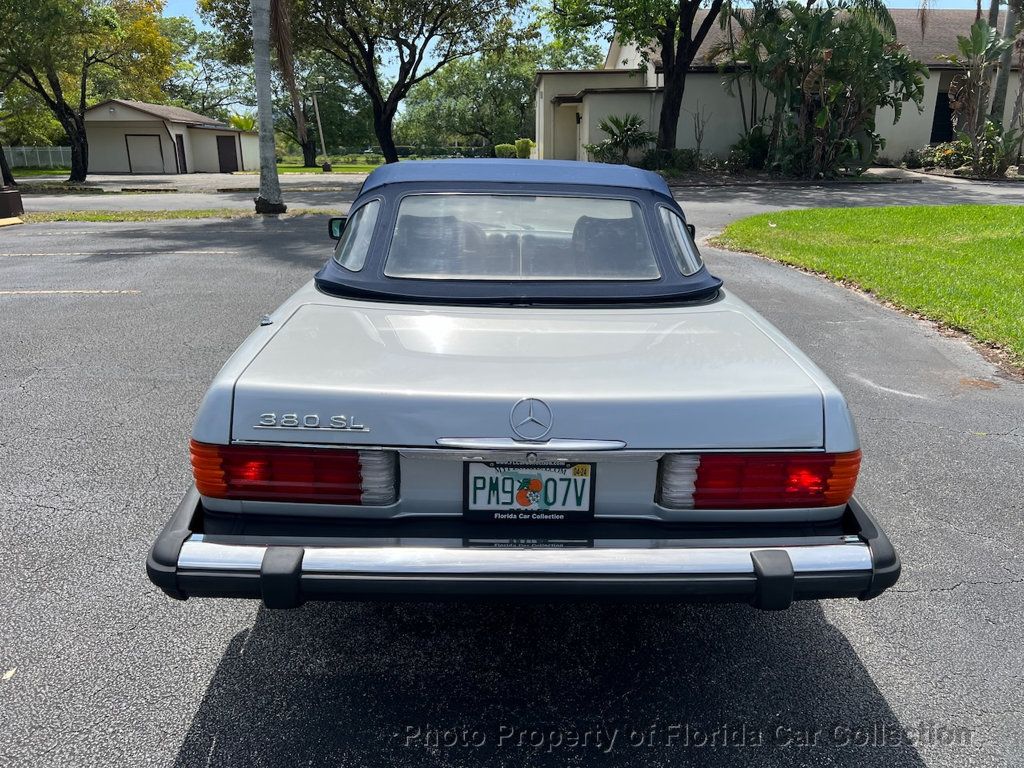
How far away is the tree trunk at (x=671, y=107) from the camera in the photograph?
81.0 ft

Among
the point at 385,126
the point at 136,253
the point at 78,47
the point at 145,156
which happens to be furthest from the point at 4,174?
the point at 136,253

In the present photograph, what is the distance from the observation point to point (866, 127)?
2300 cm

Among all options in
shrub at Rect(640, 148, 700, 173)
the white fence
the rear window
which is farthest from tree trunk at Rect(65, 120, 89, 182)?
the rear window

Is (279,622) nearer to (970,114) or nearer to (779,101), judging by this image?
(779,101)

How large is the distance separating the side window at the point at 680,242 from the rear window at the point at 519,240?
124 mm

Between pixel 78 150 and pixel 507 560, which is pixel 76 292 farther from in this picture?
pixel 78 150

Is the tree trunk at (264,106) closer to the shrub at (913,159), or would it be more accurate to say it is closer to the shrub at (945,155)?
the shrub at (945,155)

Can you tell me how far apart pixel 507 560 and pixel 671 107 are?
25320 millimetres

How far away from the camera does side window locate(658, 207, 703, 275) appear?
3.42 meters

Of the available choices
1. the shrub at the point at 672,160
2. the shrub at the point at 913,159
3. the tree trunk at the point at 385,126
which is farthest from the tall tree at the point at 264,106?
the shrub at the point at 913,159

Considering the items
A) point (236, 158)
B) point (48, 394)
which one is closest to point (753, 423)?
point (48, 394)

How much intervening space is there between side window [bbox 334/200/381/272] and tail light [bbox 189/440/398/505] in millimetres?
1250

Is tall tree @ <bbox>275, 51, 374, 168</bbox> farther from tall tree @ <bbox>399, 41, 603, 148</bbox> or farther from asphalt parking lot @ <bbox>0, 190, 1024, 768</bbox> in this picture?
asphalt parking lot @ <bbox>0, 190, 1024, 768</bbox>

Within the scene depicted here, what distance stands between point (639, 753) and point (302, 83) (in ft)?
204
